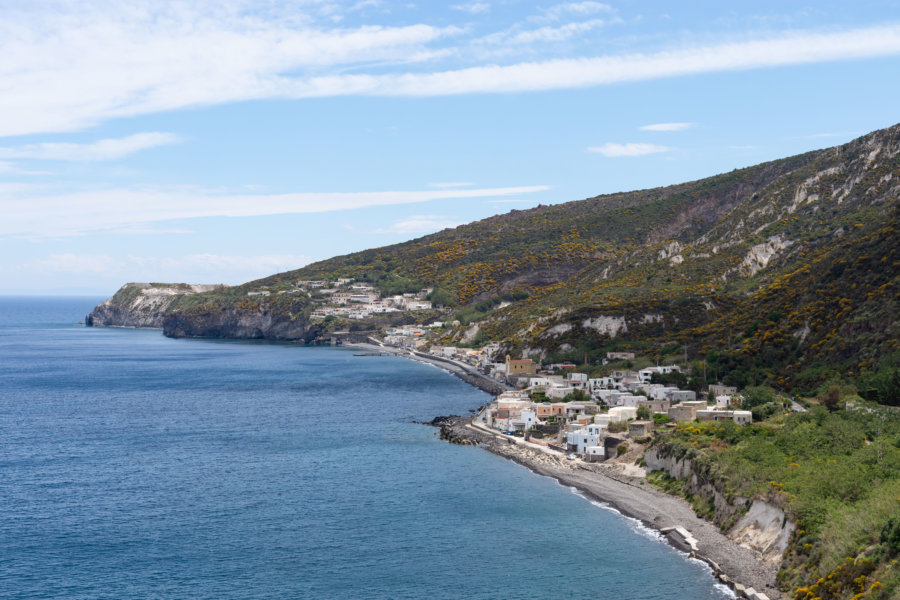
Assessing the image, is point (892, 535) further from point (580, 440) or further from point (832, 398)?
point (580, 440)

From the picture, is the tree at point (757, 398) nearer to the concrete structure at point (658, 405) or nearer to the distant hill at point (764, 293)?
the distant hill at point (764, 293)

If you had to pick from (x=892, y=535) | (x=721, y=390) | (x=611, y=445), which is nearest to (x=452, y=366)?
(x=721, y=390)

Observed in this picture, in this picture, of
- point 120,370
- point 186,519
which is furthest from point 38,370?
point 186,519

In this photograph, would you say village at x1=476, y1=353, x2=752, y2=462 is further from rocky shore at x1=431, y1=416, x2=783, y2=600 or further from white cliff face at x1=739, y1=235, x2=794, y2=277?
white cliff face at x1=739, y1=235, x2=794, y2=277

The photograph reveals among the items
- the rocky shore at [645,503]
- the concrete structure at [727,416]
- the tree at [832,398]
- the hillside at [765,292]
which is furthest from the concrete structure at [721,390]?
the rocky shore at [645,503]

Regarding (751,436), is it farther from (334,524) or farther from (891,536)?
(334,524)
